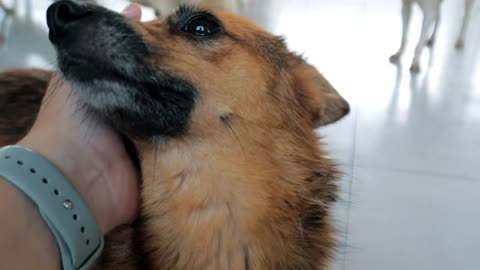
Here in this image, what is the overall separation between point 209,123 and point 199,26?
0.22 m

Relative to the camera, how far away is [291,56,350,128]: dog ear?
49.3 inches

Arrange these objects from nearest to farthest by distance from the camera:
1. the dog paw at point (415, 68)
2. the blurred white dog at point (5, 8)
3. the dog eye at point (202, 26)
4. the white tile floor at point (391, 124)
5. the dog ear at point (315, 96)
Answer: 1. the dog eye at point (202, 26)
2. the dog ear at point (315, 96)
3. the white tile floor at point (391, 124)
4. the dog paw at point (415, 68)
5. the blurred white dog at point (5, 8)

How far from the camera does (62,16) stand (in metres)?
0.96

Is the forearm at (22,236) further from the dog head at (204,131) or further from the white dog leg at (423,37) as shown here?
the white dog leg at (423,37)

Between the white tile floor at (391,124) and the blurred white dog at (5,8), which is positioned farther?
the blurred white dog at (5,8)

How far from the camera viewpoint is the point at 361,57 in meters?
3.04

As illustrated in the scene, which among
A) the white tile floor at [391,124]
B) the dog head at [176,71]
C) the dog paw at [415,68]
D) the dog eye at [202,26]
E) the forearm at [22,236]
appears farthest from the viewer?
the dog paw at [415,68]

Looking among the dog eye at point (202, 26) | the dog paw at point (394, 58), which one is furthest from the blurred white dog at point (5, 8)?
the dog eye at point (202, 26)

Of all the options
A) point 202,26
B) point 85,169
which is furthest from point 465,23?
point 85,169

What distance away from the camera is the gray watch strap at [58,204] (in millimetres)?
917

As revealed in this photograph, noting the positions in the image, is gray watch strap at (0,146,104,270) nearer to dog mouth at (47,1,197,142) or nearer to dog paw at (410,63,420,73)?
dog mouth at (47,1,197,142)

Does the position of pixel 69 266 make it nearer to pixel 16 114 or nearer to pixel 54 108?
pixel 54 108

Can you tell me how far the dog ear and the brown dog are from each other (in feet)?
0.20

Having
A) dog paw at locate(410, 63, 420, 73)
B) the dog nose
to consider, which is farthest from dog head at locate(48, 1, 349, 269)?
dog paw at locate(410, 63, 420, 73)
